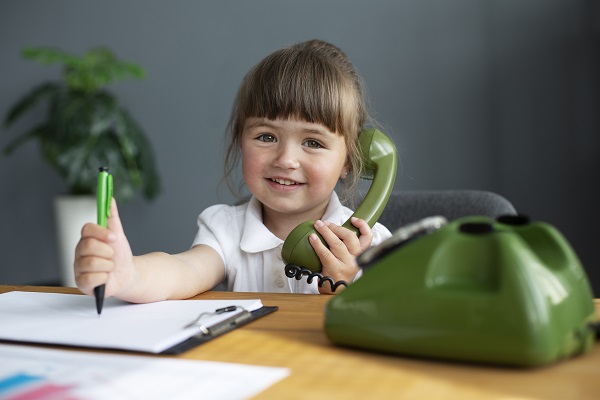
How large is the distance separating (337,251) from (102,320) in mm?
427

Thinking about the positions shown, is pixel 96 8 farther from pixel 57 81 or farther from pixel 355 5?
pixel 355 5

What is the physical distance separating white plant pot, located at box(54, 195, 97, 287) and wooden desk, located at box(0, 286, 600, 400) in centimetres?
310

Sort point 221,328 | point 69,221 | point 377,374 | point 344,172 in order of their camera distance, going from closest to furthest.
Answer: point 377,374
point 221,328
point 344,172
point 69,221

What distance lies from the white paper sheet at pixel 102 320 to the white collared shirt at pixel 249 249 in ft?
1.25

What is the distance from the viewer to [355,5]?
10.7 feet

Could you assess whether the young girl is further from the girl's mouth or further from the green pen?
the green pen

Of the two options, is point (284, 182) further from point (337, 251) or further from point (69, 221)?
point (69, 221)

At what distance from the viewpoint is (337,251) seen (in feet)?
3.76

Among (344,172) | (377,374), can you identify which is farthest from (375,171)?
(377,374)

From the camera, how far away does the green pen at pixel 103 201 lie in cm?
83

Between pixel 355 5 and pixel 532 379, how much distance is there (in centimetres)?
286

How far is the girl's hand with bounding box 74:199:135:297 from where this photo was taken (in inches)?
33.1

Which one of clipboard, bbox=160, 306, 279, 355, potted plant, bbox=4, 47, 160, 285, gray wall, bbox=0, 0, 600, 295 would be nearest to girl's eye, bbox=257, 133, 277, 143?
clipboard, bbox=160, 306, 279, 355

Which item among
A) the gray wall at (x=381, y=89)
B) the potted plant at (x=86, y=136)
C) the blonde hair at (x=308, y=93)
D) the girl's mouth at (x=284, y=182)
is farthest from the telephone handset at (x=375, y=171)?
the potted plant at (x=86, y=136)
